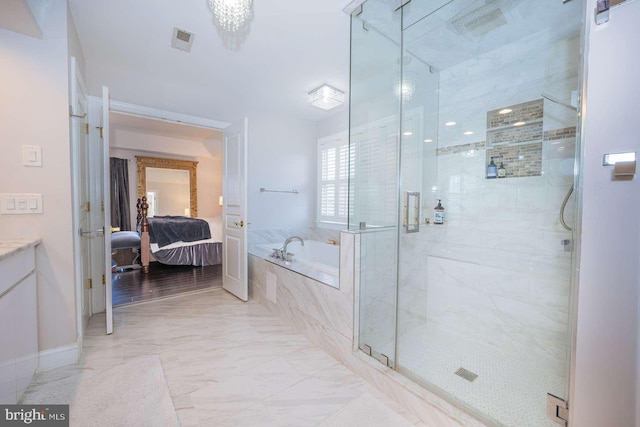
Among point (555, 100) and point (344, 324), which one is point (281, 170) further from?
point (555, 100)

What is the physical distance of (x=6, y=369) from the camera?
1392 millimetres

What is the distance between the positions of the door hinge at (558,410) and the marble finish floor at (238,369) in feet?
1.96

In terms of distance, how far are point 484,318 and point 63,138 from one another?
11.1ft

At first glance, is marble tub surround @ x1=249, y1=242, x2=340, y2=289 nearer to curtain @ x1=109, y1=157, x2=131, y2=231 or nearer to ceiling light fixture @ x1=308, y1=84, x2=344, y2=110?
ceiling light fixture @ x1=308, y1=84, x2=344, y2=110

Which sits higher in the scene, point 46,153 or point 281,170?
point 281,170

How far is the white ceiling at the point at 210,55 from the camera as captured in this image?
2000mm

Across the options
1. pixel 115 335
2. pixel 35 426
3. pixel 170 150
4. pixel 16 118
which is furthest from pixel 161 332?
pixel 170 150

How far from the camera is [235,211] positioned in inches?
130

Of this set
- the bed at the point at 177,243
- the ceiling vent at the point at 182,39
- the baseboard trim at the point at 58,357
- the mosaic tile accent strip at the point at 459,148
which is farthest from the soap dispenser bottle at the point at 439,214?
the bed at the point at 177,243

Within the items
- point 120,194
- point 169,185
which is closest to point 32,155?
point 120,194

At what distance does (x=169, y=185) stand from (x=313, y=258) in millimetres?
4506

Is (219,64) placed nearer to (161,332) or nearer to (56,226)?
(56,226)

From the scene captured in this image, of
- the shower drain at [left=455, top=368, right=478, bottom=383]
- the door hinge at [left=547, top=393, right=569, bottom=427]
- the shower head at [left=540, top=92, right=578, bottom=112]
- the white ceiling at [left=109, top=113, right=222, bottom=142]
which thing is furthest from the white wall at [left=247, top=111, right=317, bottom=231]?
the door hinge at [left=547, top=393, right=569, bottom=427]

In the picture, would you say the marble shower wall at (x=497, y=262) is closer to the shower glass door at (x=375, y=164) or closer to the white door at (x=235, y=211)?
the shower glass door at (x=375, y=164)
